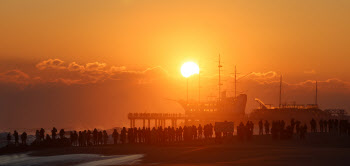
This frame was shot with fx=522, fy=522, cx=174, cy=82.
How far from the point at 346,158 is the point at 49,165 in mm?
17061

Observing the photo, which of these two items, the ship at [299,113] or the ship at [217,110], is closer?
the ship at [299,113]

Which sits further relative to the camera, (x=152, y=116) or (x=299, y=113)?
(x=152, y=116)

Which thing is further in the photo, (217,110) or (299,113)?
(217,110)

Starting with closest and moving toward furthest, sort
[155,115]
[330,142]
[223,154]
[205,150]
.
Answer: [223,154], [205,150], [330,142], [155,115]

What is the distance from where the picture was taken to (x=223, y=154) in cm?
2933

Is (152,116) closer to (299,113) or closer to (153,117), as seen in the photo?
→ (153,117)

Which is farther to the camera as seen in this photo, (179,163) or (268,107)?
(268,107)

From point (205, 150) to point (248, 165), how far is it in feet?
33.0

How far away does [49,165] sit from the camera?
3112cm

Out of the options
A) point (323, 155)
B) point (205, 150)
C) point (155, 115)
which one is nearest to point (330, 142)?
point (205, 150)

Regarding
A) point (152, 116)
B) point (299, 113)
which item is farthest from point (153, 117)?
point (299, 113)

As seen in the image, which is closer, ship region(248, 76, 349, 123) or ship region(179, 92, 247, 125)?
ship region(248, 76, 349, 123)

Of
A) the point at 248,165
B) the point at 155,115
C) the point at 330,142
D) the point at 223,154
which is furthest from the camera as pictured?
the point at 155,115

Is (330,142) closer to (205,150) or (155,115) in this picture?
(205,150)
